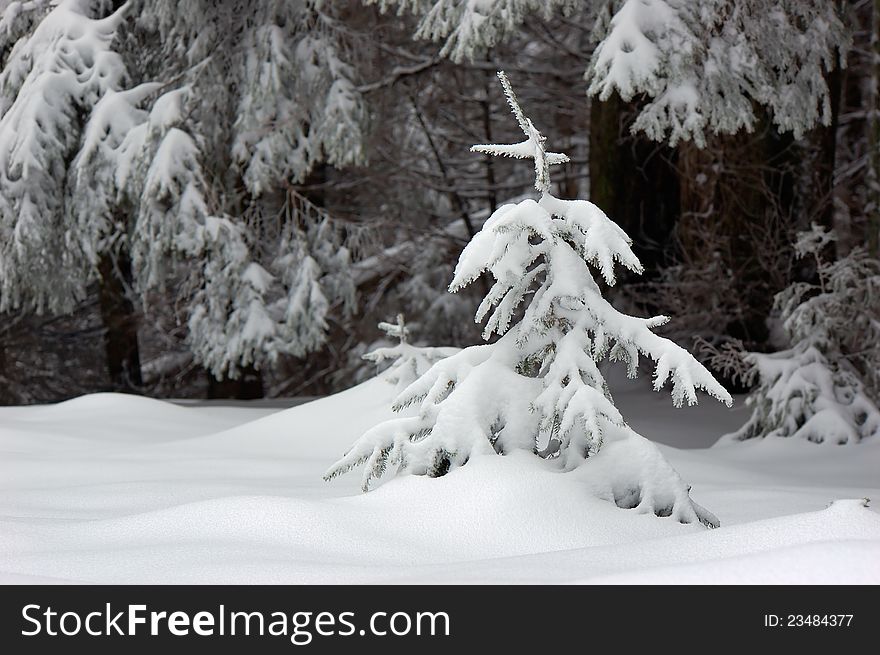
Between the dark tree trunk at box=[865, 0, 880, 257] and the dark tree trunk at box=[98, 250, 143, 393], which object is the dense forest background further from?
the dark tree trunk at box=[98, 250, 143, 393]

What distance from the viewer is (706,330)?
9289 millimetres

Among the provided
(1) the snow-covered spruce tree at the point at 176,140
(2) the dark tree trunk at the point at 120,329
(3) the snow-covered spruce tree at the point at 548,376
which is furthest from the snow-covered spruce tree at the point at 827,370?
(2) the dark tree trunk at the point at 120,329

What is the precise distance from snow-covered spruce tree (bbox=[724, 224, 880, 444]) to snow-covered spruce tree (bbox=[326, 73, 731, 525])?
3696 mm

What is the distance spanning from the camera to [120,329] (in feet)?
46.2

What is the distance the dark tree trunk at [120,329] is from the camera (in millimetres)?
13477

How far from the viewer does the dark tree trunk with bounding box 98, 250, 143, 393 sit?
→ 44.2 ft

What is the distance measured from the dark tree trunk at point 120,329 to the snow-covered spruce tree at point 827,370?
8632 mm

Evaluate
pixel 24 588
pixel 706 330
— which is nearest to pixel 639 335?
pixel 24 588

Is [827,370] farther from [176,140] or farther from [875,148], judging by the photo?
[176,140]

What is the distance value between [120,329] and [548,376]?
451 inches

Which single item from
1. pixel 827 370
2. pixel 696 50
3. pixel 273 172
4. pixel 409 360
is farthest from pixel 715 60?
pixel 273 172

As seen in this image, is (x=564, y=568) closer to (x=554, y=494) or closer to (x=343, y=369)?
(x=554, y=494)

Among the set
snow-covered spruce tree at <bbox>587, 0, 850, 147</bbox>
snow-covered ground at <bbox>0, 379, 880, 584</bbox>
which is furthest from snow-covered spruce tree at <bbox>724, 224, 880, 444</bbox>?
snow-covered ground at <bbox>0, 379, 880, 584</bbox>

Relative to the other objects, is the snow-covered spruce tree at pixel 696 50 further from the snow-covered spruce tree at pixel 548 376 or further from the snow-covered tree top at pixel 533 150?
the snow-covered spruce tree at pixel 548 376
